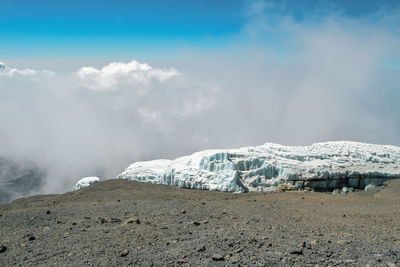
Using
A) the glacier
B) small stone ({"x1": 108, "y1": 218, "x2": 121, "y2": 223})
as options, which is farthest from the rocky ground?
the glacier

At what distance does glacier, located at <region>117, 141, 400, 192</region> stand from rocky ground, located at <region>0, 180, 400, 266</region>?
7114 millimetres

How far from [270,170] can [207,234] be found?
51.1ft

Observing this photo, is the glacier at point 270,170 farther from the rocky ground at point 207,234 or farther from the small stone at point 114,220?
the small stone at point 114,220

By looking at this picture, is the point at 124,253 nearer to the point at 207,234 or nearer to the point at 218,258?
the point at 218,258

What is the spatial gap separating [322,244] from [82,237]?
20.3 ft

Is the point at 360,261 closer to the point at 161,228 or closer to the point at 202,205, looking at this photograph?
the point at 161,228

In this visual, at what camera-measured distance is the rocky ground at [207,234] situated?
8.52 meters

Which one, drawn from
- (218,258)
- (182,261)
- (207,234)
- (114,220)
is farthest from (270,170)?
(182,261)

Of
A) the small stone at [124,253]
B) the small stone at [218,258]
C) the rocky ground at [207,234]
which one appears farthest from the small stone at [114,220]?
the small stone at [218,258]

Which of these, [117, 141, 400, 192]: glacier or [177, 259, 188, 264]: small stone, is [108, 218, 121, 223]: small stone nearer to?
[177, 259, 188, 264]: small stone

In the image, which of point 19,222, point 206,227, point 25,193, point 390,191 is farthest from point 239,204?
point 25,193

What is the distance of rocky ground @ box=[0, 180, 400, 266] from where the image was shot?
852 centimetres

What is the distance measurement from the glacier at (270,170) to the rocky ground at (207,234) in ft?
23.3

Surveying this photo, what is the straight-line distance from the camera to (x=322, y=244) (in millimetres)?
9422
